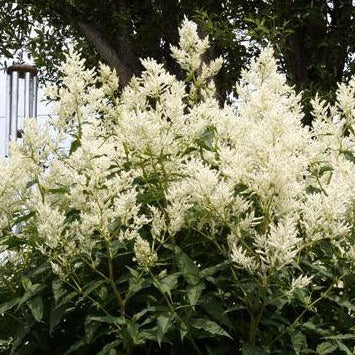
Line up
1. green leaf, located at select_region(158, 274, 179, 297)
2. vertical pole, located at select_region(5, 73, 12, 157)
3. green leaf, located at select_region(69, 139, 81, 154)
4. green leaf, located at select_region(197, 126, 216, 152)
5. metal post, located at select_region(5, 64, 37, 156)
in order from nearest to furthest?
green leaf, located at select_region(158, 274, 179, 297)
green leaf, located at select_region(197, 126, 216, 152)
green leaf, located at select_region(69, 139, 81, 154)
vertical pole, located at select_region(5, 73, 12, 157)
metal post, located at select_region(5, 64, 37, 156)

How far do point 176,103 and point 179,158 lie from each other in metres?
0.23

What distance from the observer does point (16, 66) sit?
25.6 ft

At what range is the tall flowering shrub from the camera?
2.71m

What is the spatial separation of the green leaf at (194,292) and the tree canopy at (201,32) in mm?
4973

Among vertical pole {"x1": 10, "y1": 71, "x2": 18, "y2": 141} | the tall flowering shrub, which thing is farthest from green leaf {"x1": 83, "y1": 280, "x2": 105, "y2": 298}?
vertical pole {"x1": 10, "y1": 71, "x2": 18, "y2": 141}

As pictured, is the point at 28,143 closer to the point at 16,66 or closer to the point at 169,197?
the point at 169,197

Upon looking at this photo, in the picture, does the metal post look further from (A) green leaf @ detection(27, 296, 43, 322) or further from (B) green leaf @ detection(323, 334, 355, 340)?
(B) green leaf @ detection(323, 334, 355, 340)

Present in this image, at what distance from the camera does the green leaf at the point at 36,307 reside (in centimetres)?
285

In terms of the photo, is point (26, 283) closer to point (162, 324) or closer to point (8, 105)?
point (162, 324)

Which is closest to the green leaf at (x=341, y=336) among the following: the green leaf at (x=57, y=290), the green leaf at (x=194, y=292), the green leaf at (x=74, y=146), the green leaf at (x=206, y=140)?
the green leaf at (x=194, y=292)

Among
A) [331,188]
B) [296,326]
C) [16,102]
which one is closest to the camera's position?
[331,188]

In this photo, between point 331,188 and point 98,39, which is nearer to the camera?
point 331,188

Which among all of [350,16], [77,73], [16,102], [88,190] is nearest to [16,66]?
[16,102]

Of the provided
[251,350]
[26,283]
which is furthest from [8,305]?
[251,350]
